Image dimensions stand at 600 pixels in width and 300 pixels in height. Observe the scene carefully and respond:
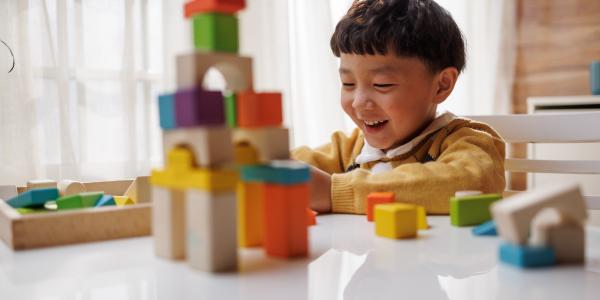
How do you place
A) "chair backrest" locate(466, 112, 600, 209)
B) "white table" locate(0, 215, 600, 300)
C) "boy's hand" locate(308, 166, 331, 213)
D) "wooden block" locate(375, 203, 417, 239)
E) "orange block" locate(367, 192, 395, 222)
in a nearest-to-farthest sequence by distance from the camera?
"white table" locate(0, 215, 600, 300), "wooden block" locate(375, 203, 417, 239), "orange block" locate(367, 192, 395, 222), "boy's hand" locate(308, 166, 331, 213), "chair backrest" locate(466, 112, 600, 209)

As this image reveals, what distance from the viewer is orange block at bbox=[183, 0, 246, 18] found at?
0.42 metres

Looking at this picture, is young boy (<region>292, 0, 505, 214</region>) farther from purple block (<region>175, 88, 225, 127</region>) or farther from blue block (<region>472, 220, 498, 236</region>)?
purple block (<region>175, 88, 225, 127</region>)

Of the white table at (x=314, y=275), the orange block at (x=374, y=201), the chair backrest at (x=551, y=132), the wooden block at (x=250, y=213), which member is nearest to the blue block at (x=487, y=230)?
the white table at (x=314, y=275)

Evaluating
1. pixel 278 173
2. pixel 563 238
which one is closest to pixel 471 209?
pixel 563 238

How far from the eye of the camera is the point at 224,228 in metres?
0.41

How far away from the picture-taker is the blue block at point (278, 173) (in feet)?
1.47

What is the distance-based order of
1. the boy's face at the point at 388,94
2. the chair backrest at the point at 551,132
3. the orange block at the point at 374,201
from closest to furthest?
1. the orange block at the point at 374,201
2. the boy's face at the point at 388,94
3. the chair backrest at the point at 551,132

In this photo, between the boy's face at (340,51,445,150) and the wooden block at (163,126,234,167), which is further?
the boy's face at (340,51,445,150)

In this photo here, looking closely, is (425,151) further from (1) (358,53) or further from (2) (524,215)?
(2) (524,215)

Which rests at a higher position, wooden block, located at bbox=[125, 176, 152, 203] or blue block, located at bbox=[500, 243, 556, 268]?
wooden block, located at bbox=[125, 176, 152, 203]

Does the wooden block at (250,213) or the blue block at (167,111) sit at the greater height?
the blue block at (167,111)

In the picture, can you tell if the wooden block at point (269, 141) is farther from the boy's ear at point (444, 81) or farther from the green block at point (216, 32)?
the boy's ear at point (444, 81)

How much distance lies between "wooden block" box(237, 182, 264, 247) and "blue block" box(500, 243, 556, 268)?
20 cm

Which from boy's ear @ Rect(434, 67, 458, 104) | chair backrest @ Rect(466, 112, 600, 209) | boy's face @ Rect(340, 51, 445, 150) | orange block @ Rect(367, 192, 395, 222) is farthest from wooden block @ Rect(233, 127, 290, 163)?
chair backrest @ Rect(466, 112, 600, 209)
